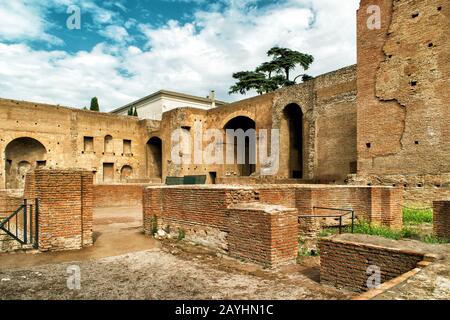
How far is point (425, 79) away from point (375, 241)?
378 inches

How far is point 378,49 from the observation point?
13.1 m

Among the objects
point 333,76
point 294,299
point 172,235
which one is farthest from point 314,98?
point 294,299

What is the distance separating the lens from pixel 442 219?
299 inches

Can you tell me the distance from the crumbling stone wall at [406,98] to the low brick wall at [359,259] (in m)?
8.35

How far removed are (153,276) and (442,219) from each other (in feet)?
21.3

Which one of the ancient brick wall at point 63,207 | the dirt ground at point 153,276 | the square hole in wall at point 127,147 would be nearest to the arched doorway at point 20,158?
the square hole in wall at point 127,147

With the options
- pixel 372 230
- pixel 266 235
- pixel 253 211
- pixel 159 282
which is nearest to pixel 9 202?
pixel 159 282

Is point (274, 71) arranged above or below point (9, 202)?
above

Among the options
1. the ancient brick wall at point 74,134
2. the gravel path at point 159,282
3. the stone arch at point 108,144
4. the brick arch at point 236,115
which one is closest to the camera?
the gravel path at point 159,282

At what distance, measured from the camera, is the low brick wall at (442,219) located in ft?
24.4

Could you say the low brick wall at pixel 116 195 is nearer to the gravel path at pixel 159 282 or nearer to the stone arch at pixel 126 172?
the gravel path at pixel 159 282

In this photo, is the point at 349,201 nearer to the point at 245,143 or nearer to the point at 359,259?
the point at 359,259

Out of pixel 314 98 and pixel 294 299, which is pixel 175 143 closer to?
pixel 314 98

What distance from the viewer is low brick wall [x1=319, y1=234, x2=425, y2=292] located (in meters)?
4.03
